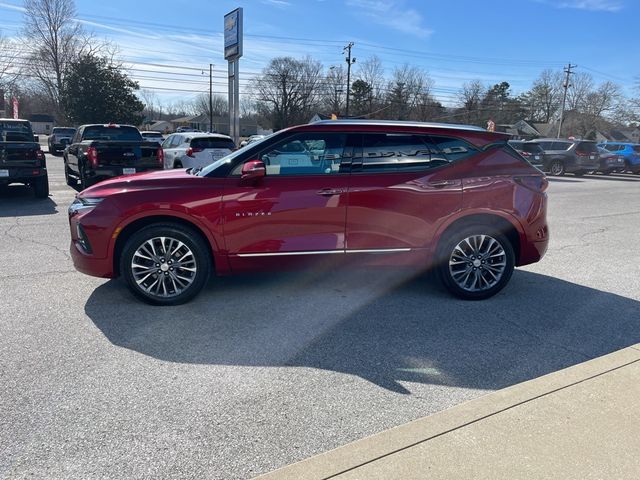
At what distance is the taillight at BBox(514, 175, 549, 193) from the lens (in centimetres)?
508

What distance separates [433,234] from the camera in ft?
16.4

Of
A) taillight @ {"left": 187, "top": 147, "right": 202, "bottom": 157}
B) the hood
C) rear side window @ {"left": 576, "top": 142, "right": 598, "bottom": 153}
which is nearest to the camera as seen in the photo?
the hood

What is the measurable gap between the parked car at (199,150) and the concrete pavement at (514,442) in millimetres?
11854

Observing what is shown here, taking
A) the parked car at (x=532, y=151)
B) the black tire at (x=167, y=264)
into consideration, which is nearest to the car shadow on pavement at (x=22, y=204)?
the black tire at (x=167, y=264)

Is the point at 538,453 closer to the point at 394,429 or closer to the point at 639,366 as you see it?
the point at 394,429

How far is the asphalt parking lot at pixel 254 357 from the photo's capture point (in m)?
2.70

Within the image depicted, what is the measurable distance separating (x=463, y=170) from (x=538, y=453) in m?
3.05

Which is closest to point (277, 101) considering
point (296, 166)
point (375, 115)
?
point (375, 115)

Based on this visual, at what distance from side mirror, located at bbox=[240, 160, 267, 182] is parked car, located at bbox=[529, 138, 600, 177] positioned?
73.9 ft

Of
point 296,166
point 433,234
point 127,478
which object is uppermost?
point 296,166

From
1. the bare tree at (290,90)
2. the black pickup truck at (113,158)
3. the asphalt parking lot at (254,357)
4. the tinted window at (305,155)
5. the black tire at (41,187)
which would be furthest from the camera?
the bare tree at (290,90)

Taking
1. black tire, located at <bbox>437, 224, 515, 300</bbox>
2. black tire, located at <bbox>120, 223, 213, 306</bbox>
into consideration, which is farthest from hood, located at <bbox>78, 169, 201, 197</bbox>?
black tire, located at <bbox>437, 224, 515, 300</bbox>

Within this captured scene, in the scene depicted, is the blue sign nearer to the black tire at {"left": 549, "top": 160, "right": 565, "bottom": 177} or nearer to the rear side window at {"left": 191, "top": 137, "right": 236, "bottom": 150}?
the rear side window at {"left": 191, "top": 137, "right": 236, "bottom": 150}

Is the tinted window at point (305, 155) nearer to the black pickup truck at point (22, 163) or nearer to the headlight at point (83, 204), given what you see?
the headlight at point (83, 204)
